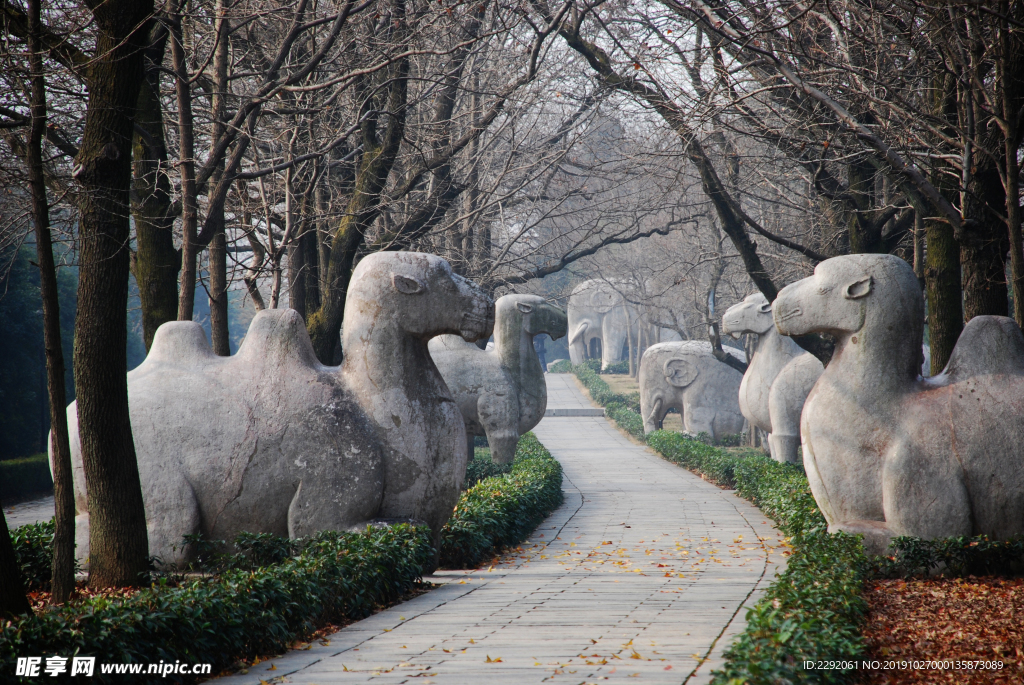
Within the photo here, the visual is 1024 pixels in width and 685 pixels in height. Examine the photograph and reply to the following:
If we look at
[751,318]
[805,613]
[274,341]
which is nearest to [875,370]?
[805,613]

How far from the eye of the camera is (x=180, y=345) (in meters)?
7.59

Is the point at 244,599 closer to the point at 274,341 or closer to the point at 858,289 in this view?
the point at 274,341

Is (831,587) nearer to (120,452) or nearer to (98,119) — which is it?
(120,452)

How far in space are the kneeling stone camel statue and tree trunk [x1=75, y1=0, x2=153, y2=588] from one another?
0.85m

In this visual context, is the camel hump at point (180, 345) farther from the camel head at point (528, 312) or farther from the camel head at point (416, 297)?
the camel head at point (528, 312)

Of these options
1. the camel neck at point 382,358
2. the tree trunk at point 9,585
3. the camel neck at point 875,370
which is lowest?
the tree trunk at point 9,585

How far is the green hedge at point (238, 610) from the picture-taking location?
13.1ft

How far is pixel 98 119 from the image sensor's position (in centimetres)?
600

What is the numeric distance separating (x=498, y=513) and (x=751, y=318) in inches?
349

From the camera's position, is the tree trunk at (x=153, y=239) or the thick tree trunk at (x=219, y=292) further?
the thick tree trunk at (x=219, y=292)

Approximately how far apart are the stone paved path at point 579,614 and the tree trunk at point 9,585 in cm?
157

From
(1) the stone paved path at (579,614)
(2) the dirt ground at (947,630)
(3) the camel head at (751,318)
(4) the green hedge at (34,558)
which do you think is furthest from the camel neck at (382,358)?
(3) the camel head at (751,318)

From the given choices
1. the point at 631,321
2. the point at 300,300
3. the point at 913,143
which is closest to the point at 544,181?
the point at 300,300

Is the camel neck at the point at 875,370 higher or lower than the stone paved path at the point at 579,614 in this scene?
higher
